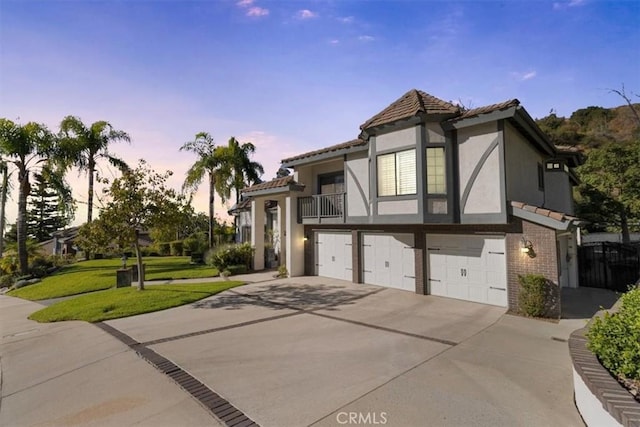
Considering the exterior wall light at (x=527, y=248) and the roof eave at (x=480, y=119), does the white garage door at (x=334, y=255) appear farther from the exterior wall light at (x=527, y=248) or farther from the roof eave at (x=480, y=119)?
the exterior wall light at (x=527, y=248)

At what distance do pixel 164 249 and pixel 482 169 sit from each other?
32213 millimetres

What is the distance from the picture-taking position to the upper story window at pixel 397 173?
35.6 ft

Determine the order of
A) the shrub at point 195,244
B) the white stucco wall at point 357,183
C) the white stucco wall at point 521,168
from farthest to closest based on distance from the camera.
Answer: the shrub at point 195,244 → the white stucco wall at point 357,183 → the white stucco wall at point 521,168

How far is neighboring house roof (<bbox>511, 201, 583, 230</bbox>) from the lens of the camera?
8.48 meters

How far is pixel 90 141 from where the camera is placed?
25.2m

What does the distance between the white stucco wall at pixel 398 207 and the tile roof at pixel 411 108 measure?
9.49ft

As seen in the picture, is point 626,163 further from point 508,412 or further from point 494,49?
point 508,412

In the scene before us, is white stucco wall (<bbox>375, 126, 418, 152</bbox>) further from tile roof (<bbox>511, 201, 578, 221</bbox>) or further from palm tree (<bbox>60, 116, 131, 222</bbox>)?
palm tree (<bbox>60, 116, 131, 222</bbox>)

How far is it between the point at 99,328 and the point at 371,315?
7751 millimetres

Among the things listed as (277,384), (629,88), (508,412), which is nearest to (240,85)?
(277,384)

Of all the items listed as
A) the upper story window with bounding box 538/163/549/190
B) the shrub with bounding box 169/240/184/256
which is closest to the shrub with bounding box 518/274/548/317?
the upper story window with bounding box 538/163/549/190

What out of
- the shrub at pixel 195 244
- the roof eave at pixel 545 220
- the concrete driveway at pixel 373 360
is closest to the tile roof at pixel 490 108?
the roof eave at pixel 545 220

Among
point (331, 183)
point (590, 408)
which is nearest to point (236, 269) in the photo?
point (331, 183)

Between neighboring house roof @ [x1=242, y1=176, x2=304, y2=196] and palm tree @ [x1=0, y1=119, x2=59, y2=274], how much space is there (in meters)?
13.9
